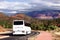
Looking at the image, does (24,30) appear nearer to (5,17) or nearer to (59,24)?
(59,24)

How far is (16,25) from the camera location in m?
43.3

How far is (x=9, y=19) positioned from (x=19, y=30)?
45.8 metres

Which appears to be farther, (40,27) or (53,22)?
(53,22)

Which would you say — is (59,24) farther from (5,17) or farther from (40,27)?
(5,17)

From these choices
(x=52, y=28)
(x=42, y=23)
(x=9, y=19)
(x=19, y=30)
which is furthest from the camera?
Result: (x=9, y=19)

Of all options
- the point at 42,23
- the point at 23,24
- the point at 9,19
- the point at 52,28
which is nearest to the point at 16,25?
the point at 23,24

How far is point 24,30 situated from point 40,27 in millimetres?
31719

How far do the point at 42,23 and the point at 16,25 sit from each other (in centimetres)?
3705

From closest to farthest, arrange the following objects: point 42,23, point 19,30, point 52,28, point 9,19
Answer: point 19,30 → point 52,28 → point 42,23 → point 9,19

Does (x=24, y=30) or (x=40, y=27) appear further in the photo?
(x=40, y=27)

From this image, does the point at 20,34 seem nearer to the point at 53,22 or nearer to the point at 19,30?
the point at 19,30

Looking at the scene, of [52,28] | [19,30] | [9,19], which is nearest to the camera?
[19,30]

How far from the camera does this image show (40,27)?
7394 cm

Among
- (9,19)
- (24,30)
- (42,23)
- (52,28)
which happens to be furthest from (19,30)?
(9,19)
